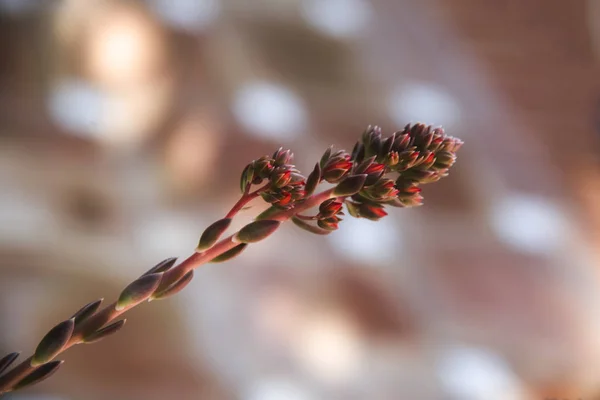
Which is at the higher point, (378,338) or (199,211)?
(199,211)

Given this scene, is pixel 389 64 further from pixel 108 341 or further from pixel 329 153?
pixel 329 153

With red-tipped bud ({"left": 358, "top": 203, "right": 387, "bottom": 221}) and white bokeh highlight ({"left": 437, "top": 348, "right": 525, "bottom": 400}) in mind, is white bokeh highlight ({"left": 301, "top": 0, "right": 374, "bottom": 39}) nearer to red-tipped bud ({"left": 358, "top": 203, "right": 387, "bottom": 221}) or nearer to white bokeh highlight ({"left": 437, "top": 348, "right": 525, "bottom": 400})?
white bokeh highlight ({"left": 437, "top": 348, "right": 525, "bottom": 400})

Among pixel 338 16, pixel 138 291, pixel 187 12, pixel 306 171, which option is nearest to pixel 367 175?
pixel 138 291

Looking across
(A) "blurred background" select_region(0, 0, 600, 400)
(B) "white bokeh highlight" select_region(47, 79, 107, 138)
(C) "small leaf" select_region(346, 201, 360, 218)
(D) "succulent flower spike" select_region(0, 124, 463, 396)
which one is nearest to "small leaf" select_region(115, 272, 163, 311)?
(D) "succulent flower spike" select_region(0, 124, 463, 396)

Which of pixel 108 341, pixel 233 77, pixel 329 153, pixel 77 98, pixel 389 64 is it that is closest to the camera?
pixel 329 153

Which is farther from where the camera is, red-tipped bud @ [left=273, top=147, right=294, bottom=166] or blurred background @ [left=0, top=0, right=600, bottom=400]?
blurred background @ [left=0, top=0, right=600, bottom=400]

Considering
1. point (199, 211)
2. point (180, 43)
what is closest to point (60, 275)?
point (199, 211)
